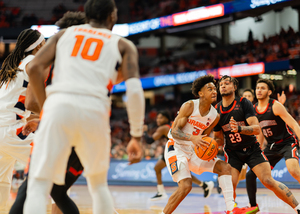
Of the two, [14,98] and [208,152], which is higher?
[14,98]

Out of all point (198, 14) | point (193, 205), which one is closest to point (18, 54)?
point (193, 205)

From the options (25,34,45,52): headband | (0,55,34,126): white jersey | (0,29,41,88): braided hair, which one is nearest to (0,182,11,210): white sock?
(0,55,34,126): white jersey

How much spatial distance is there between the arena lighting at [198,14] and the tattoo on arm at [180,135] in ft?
50.1

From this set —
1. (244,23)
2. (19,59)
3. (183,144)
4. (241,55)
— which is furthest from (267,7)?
(19,59)

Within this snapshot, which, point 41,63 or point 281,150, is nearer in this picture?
point 41,63

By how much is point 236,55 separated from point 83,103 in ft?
64.6

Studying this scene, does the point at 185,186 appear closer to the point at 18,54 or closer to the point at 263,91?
the point at 263,91

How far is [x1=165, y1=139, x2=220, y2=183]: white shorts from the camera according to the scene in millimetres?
4969

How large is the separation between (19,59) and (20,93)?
396 millimetres

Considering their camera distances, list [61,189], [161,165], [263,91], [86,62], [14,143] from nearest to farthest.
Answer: [86,62] → [61,189] → [14,143] → [263,91] → [161,165]

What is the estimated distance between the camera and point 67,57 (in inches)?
105

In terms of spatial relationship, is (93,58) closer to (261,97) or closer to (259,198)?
(261,97)

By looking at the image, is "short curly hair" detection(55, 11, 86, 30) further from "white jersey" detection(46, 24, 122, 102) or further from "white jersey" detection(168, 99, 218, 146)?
"white jersey" detection(168, 99, 218, 146)

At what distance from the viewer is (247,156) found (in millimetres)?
5508
